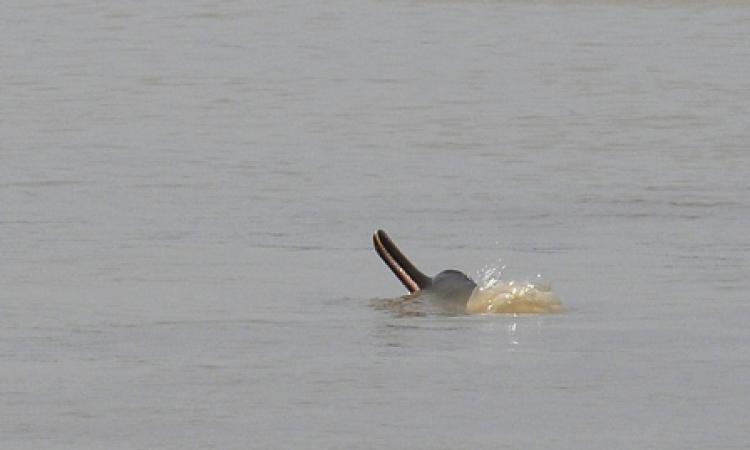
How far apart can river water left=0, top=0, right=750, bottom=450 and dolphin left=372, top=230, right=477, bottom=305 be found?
0.24 metres

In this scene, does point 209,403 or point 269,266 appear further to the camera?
point 269,266

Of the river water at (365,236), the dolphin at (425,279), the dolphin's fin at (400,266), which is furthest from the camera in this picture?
the dolphin's fin at (400,266)

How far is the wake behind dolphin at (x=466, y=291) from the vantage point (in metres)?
11.0

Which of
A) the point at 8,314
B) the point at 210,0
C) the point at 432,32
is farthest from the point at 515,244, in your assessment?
the point at 210,0

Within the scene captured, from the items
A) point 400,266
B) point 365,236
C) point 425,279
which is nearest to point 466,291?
point 425,279

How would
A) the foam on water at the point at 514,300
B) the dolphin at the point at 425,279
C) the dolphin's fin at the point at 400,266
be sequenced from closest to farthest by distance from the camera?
the foam on water at the point at 514,300
the dolphin at the point at 425,279
the dolphin's fin at the point at 400,266

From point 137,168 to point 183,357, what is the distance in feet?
22.2

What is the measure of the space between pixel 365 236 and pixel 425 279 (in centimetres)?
227

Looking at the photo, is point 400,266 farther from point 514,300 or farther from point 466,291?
point 514,300

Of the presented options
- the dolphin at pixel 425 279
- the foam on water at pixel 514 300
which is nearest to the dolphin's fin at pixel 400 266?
the dolphin at pixel 425 279

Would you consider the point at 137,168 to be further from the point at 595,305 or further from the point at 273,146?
the point at 595,305

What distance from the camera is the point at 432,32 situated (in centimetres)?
2828

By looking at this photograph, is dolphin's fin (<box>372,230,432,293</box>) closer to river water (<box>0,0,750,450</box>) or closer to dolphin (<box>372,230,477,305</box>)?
dolphin (<box>372,230,477,305</box>)

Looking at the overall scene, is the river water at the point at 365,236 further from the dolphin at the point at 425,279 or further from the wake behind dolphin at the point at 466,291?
the dolphin at the point at 425,279
